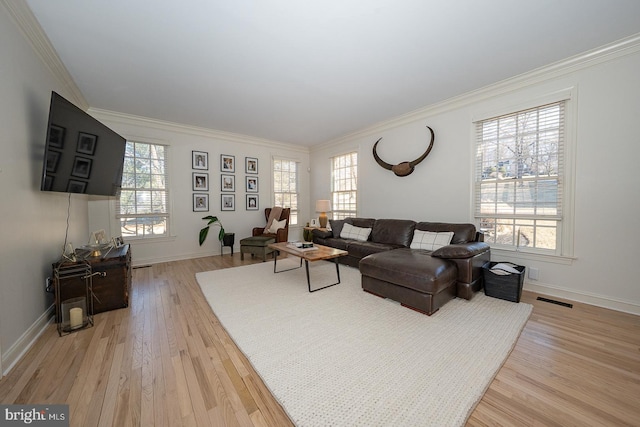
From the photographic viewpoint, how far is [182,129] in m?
4.66

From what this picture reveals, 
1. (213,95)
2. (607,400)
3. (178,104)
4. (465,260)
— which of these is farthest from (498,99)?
(178,104)

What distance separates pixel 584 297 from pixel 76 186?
5.59m

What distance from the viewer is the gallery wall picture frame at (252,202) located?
221 inches

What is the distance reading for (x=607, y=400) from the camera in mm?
1329

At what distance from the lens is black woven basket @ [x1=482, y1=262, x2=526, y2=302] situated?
2574mm

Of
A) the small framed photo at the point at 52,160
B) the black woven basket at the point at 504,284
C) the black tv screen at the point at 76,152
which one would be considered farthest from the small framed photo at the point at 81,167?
the black woven basket at the point at 504,284

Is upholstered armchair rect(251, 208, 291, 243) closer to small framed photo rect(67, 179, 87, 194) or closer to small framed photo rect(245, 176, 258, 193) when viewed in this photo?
small framed photo rect(245, 176, 258, 193)

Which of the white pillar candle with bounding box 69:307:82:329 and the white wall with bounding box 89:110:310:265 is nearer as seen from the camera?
the white pillar candle with bounding box 69:307:82:329

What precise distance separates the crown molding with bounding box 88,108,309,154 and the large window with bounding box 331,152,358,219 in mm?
1376

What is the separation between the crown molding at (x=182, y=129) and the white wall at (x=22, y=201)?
Answer: 5.42 ft

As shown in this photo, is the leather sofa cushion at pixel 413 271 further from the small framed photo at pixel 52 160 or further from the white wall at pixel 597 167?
the small framed photo at pixel 52 160

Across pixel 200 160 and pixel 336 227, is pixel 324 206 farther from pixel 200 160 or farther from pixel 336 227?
pixel 200 160

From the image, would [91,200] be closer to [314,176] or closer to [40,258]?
[40,258]

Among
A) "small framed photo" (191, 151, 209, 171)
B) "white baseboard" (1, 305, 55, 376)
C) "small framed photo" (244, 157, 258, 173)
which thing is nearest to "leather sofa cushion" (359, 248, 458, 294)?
"white baseboard" (1, 305, 55, 376)
